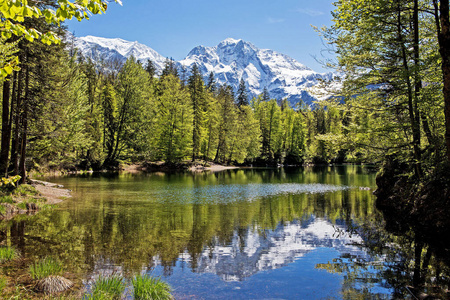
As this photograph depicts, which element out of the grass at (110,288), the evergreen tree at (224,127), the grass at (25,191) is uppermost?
the evergreen tree at (224,127)

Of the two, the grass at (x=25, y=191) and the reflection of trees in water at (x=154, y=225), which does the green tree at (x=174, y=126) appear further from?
the grass at (x=25, y=191)

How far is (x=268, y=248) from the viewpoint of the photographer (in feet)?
35.6

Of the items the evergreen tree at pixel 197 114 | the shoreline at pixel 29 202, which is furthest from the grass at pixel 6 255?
the evergreen tree at pixel 197 114

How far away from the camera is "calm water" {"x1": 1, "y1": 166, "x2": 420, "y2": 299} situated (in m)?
7.75

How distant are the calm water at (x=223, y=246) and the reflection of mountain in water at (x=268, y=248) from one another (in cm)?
3

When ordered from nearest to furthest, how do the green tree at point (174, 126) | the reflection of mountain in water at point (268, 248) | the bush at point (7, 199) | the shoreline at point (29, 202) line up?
1. the reflection of mountain in water at point (268, 248)
2. the shoreline at point (29, 202)
3. the bush at point (7, 199)
4. the green tree at point (174, 126)

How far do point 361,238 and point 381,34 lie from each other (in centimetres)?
976

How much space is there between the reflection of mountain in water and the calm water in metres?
0.03

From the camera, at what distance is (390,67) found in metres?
14.8

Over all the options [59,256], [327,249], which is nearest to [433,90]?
[327,249]

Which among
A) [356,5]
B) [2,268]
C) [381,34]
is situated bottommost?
[2,268]

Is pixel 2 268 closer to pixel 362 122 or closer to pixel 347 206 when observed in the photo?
pixel 362 122

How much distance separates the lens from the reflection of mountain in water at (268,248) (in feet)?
29.2

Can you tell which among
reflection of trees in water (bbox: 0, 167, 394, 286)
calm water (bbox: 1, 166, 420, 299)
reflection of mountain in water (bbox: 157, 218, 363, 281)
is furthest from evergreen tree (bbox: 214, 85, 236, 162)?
reflection of mountain in water (bbox: 157, 218, 363, 281)
